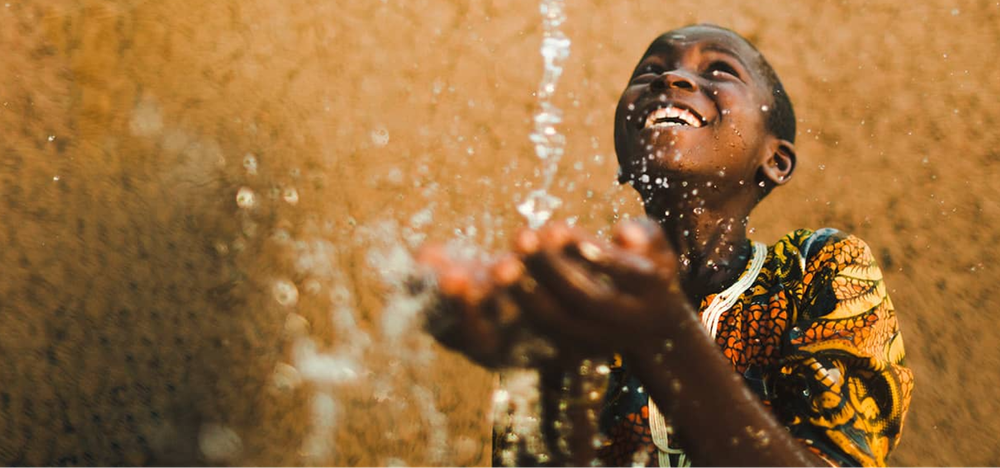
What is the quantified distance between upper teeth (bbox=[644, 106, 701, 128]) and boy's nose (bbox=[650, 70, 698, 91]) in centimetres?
3

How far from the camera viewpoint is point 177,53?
1.66m

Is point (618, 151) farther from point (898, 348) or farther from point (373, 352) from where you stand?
point (373, 352)

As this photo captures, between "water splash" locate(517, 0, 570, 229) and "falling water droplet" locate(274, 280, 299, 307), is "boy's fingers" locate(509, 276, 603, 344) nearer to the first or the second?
"falling water droplet" locate(274, 280, 299, 307)

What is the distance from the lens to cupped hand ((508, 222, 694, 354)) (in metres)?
0.65

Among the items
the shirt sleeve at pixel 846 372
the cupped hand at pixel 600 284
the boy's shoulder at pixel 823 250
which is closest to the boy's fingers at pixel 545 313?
the cupped hand at pixel 600 284

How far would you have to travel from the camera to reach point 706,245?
3.82 ft

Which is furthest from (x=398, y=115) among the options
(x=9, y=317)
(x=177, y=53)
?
(x=9, y=317)

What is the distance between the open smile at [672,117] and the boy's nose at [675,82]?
0.03 metres

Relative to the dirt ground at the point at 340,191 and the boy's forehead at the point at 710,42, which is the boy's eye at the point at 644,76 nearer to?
the boy's forehead at the point at 710,42

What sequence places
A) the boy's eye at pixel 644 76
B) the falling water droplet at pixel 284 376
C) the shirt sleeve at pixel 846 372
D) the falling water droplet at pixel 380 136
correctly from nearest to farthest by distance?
the shirt sleeve at pixel 846 372
the boy's eye at pixel 644 76
the falling water droplet at pixel 284 376
the falling water droplet at pixel 380 136

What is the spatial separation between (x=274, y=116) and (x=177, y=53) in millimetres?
225

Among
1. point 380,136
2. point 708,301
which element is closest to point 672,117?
point 708,301

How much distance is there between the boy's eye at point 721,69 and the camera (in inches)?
46.1

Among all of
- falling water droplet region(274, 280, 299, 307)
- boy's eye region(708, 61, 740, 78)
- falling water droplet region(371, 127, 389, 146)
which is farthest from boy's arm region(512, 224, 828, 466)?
falling water droplet region(371, 127, 389, 146)
